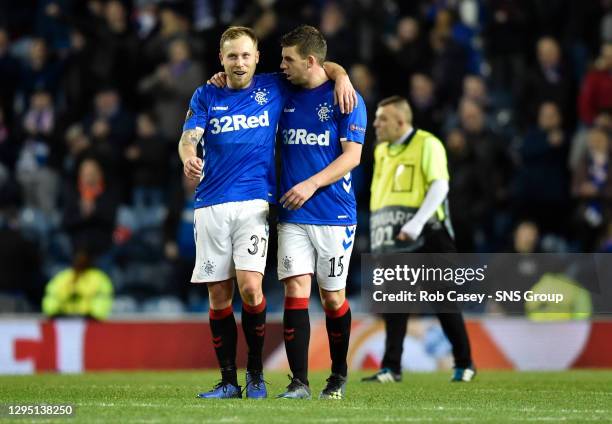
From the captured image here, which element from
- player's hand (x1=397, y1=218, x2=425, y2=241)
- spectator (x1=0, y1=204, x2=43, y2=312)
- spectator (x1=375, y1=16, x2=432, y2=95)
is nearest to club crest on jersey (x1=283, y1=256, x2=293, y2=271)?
player's hand (x1=397, y1=218, x2=425, y2=241)

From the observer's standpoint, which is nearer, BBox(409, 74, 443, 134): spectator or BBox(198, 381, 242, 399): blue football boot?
BBox(198, 381, 242, 399): blue football boot

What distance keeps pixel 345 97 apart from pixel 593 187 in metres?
7.48

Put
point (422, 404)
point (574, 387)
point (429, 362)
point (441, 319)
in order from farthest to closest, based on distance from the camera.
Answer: point (429, 362), point (441, 319), point (574, 387), point (422, 404)

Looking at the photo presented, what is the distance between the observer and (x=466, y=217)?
1545 centimetres

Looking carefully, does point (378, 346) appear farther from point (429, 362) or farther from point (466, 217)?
point (466, 217)

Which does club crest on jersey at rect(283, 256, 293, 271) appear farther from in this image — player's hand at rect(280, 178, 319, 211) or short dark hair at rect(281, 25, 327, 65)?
short dark hair at rect(281, 25, 327, 65)

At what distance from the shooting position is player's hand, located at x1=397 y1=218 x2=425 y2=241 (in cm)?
1090

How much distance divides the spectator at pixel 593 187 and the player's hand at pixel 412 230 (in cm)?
486

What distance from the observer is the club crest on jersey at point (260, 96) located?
8.83 m

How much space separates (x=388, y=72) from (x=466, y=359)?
6793 millimetres

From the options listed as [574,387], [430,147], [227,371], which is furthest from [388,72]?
[227,371]

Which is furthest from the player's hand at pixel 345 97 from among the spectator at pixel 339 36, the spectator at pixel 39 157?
the spectator at pixel 39 157

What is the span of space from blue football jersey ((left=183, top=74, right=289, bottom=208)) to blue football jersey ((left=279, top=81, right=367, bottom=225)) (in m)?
0.12

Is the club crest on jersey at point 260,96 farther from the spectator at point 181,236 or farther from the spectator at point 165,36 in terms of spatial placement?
the spectator at point 165,36
